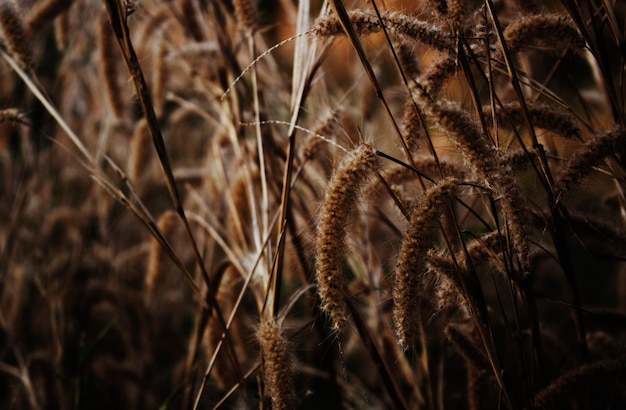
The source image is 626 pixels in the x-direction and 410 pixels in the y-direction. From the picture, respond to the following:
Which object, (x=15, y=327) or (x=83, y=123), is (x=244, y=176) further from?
(x=83, y=123)

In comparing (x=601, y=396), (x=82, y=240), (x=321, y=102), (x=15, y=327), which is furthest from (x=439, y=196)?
(x=15, y=327)

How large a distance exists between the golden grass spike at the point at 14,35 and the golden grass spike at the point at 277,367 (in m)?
0.84

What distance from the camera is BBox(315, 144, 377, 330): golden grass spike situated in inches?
31.9

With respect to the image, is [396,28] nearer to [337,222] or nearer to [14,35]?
[337,222]

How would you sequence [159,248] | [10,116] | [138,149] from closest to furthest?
[10,116] → [159,248] → [138,149]

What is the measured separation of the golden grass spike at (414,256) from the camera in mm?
773

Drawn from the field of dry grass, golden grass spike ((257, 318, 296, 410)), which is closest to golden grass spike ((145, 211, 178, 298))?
the field of dry grass

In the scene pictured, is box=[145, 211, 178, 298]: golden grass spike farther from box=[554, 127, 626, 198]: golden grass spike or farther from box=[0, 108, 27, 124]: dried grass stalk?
box=[554, 127, 626, 198]: golden grass spike

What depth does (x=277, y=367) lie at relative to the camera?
958 mm

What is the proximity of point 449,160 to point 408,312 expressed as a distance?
36cm

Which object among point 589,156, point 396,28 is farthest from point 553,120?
point 396,28

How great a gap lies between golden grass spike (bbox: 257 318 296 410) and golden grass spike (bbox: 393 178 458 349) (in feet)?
0.76

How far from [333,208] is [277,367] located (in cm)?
33

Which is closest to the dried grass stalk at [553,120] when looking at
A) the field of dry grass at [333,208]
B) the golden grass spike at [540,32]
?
the field of dry grass at [333,208]
